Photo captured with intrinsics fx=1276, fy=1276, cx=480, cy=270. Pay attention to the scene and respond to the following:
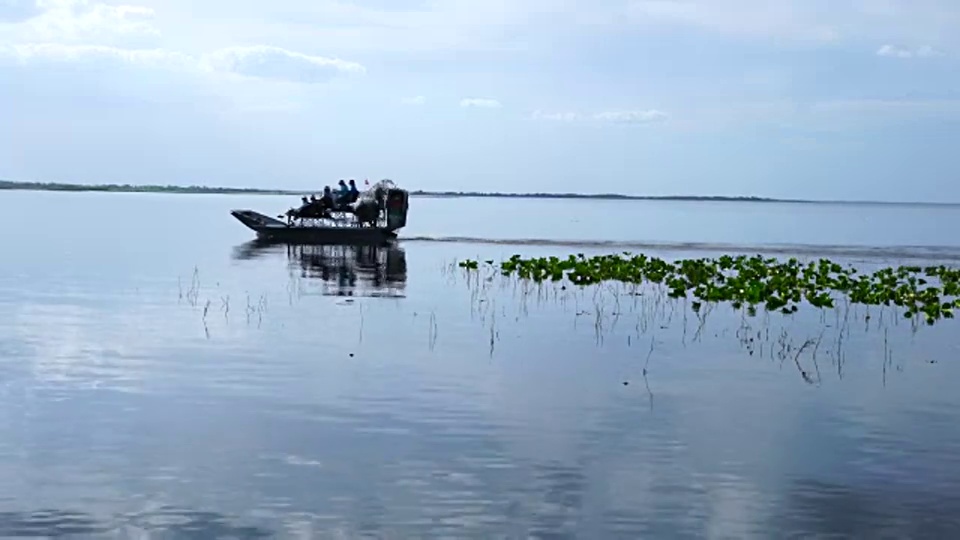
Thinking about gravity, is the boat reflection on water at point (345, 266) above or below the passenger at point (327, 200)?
below

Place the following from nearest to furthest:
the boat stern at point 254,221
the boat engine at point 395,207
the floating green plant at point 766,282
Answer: the floating green plant at point 766,282
the boat engine at point 395,207
the boat stern at point 254,221

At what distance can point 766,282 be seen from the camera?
3400cm

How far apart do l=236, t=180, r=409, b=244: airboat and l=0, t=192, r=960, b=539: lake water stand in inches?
952

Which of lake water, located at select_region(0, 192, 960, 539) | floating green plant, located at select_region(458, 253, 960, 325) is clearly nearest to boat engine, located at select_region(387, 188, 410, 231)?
floating green plant, located at select_region(458, 253, 960, 325)

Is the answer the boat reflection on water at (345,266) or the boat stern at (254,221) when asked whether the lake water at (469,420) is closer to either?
the boat reflection on water at (345,266)

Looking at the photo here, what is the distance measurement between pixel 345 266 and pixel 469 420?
27.5 m

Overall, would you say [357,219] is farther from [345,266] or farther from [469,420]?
[469,420]

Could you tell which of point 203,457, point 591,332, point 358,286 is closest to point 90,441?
point 203,457

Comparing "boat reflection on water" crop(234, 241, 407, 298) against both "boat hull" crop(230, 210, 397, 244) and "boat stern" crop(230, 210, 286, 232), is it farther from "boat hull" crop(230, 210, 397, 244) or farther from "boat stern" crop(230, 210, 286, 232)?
"boat stern" crop(230, 210, 286, 232)

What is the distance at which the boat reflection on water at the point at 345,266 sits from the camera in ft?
109

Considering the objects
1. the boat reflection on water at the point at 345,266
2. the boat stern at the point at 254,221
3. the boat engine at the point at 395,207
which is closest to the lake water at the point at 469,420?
the boat reflection on water at the point at 345,266

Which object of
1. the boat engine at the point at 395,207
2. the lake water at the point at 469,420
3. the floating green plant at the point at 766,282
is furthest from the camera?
the boat engine at the point at 395,207

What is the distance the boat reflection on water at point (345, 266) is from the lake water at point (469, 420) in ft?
11.6

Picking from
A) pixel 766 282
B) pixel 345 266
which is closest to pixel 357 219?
pixel 345 266
